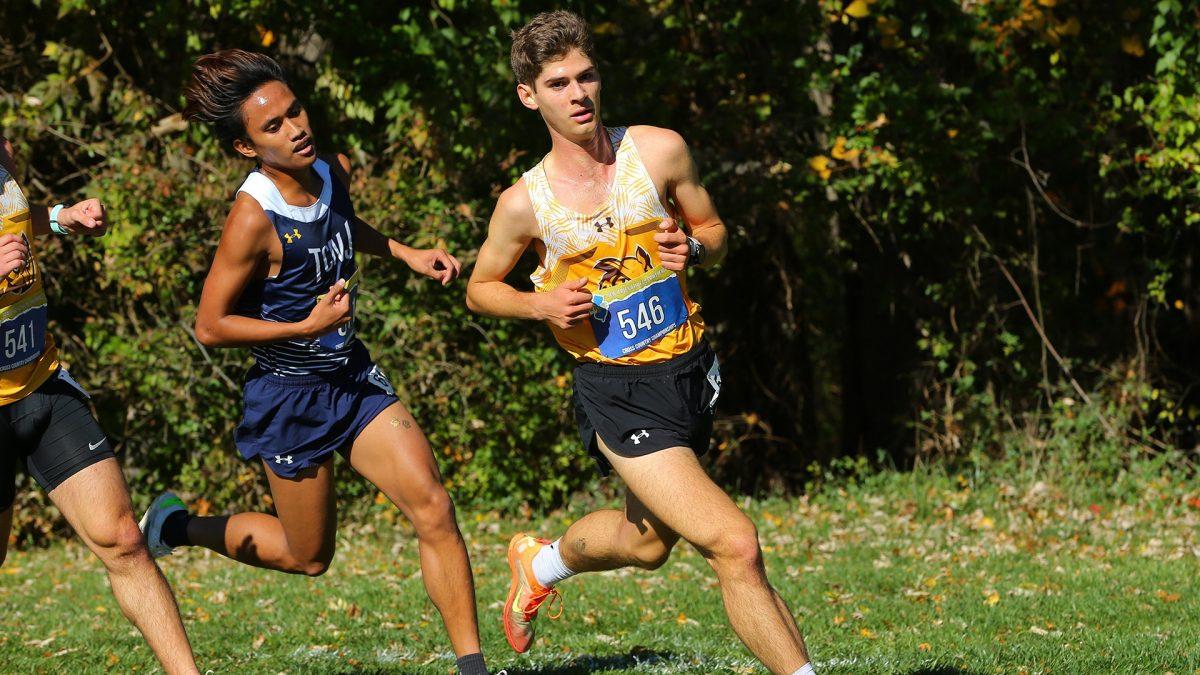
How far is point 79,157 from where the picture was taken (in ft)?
33.5

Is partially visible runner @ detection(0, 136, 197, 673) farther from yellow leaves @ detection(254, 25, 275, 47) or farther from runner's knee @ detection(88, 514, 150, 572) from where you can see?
yellow leaves @ detection(254, 25, 275, 47)

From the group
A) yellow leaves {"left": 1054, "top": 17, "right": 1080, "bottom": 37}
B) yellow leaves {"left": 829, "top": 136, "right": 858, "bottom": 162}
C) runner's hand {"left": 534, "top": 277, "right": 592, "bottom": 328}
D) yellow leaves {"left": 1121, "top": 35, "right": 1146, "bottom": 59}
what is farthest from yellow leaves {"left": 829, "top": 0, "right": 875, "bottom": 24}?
runner's hand {"left": 534, "top": 277, "right": 592, "bottom": 328}

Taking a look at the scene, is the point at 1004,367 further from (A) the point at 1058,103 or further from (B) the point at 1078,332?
(A) the point at 1058,103

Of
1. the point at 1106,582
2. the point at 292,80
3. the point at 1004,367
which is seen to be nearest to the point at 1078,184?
the point at 1004,367

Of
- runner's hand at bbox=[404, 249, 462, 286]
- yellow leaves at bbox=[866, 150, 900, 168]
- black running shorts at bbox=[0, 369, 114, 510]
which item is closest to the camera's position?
black running shorts at bbox=[0, 369, 114, 510]

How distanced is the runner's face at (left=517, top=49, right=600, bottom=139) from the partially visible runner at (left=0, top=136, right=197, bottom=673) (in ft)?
→ 4.56

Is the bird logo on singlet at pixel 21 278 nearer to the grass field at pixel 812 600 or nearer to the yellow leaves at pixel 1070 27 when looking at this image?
the grass field at pixel 812 600

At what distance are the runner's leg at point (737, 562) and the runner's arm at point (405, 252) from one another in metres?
1.08

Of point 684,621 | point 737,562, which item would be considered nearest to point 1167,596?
point 684,621

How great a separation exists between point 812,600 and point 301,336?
305cm

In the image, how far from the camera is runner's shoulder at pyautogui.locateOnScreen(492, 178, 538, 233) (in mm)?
4473

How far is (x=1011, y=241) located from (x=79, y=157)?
672 centimetres

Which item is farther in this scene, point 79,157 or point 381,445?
point 79,157

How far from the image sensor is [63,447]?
429cm
